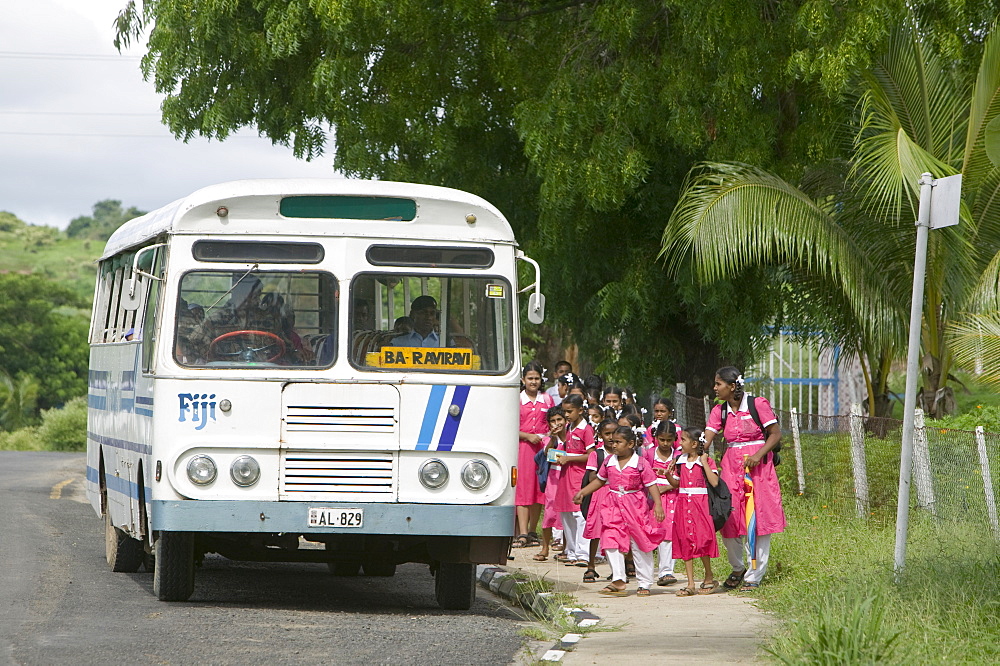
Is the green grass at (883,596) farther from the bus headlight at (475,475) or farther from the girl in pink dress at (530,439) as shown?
the girl in pink dress at (530,439)

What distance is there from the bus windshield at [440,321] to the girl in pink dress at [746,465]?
1.85m

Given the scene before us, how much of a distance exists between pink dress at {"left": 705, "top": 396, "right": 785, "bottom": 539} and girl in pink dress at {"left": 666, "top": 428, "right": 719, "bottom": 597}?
18cm

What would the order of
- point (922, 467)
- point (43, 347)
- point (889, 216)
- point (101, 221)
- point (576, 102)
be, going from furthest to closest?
point (101, 221), point (43, 347), point (576, 102), point (889, 216), point (922, 467)

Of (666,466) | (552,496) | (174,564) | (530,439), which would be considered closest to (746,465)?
(666,466)

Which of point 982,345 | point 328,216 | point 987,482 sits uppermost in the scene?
point 328,216

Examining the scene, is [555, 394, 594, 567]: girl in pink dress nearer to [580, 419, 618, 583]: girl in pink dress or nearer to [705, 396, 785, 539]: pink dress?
[580, 419, 618, 583]: girl in pink dress

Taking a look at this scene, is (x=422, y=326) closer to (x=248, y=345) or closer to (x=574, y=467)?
(x=248, y=345)

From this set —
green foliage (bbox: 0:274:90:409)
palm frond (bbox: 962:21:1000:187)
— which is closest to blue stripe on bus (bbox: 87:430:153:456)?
palm frond (bbox: 962:21:1000:187)

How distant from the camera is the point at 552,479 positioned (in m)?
13.4

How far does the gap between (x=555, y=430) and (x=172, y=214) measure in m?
4.41

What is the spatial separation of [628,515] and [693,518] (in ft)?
1.61

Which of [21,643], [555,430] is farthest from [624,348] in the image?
[21,643]

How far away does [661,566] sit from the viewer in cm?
1156

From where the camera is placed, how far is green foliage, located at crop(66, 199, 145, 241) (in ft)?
557
